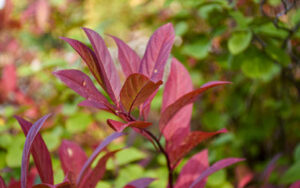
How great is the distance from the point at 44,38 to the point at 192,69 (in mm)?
1965

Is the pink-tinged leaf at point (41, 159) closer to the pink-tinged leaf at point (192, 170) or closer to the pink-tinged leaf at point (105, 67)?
the pink-tinged leaf at point (105, 67)

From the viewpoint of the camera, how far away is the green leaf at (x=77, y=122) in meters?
1.24

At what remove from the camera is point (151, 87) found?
506mm

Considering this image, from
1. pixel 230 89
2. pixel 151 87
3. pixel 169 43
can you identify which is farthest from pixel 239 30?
pixel 230 89

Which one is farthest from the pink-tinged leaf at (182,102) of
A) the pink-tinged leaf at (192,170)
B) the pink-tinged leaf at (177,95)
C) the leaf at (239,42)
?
the leaf at (239,42)

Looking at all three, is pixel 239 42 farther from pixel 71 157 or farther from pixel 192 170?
pixel 71 157

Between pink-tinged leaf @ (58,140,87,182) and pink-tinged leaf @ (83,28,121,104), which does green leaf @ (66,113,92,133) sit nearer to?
pink-tinged leaf @ (58,140,87,182)

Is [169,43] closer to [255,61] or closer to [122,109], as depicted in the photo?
[122,109]

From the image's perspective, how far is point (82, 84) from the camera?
55 cm

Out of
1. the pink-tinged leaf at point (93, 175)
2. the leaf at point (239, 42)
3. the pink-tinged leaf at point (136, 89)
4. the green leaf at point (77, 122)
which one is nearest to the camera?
the pink-tinged leaf at point (136, 89)

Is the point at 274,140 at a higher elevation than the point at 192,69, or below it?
below

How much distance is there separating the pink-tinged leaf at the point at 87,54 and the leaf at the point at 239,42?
0.55m

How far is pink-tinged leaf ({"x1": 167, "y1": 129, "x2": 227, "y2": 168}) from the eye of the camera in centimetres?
63

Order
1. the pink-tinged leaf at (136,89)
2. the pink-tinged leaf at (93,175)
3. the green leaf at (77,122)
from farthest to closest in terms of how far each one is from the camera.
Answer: the green leaf at (77,122), the pink-tinged leaf at (93,175), the pink-tinged leaf at (136,89)
